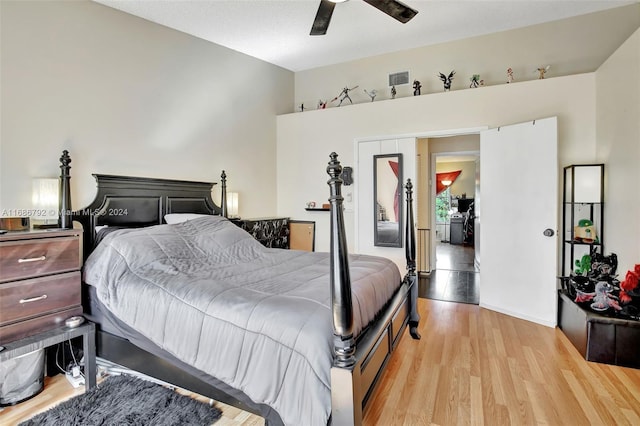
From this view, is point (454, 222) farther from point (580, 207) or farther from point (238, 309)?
point (238, 309)

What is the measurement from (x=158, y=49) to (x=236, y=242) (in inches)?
91.9

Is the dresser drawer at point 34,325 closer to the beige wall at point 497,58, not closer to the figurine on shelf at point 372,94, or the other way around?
the beige wall at point 497,58

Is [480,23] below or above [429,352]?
above

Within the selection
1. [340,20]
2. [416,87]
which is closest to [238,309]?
[340,20]

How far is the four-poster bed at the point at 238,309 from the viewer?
1.38 metres

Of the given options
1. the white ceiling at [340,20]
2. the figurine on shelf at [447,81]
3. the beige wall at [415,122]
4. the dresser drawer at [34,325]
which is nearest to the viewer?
the dresser drawer at [34,325]

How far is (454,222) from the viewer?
9844 mm

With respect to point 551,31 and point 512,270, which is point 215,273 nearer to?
point 512,270

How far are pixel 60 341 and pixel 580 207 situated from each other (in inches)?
191

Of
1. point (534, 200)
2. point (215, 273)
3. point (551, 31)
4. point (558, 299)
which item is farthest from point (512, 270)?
point (215, 273)

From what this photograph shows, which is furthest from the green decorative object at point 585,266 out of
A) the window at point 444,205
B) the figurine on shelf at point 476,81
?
the window at point 444,205

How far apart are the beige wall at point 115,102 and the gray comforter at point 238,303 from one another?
96cm

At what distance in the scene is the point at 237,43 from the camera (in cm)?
430

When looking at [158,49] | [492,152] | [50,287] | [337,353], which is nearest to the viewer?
[337,353]
